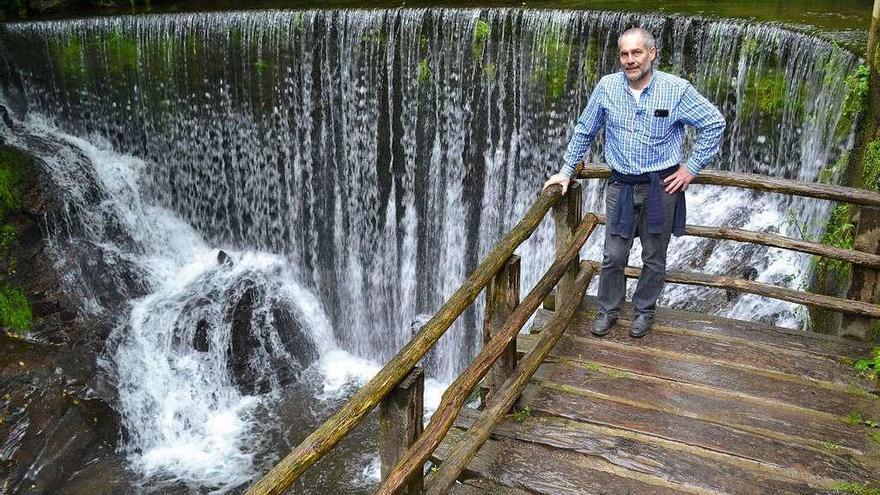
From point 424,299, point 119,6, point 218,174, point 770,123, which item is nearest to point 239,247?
point 218,174

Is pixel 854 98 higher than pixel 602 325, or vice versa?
pixel 854 98

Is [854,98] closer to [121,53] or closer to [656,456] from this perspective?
[656,456]

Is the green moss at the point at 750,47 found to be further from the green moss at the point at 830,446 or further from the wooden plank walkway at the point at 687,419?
the green moss at the point at 830,446

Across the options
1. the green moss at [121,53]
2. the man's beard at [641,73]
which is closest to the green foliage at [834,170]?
the man's beard at [641,73]

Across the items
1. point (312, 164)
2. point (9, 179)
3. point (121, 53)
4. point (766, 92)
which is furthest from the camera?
point (121, 53)

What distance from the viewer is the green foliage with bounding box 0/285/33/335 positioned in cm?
1002

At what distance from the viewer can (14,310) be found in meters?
10.1

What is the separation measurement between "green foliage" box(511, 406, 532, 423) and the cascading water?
3.67 metres

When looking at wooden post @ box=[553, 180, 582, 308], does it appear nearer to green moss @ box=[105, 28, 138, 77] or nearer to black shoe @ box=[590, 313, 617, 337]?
black shoe @ box=[590, 313, 617, 337]

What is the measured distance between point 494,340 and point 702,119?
1601mm

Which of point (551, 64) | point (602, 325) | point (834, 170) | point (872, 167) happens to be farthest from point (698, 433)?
point (551, 64)

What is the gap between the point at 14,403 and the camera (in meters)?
9.23

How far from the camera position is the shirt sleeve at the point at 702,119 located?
13.5ft

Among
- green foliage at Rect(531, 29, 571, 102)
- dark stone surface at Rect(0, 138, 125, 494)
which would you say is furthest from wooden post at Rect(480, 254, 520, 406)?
dark stone surface at Rect(0, 138, 125, 494)
